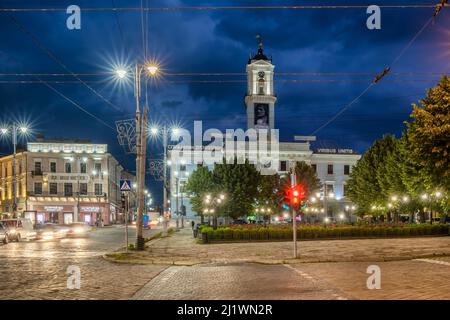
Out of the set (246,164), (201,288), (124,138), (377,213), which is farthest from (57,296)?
(377,213)

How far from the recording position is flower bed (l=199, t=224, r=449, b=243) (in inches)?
1340

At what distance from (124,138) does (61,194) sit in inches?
2234

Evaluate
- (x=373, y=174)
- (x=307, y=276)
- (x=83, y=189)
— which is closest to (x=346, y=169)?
(x=373, y=174)

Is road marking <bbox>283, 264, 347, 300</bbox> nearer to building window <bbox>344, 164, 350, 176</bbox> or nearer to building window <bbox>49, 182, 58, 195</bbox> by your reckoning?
building window <bbox>49, 182, 58, 195</bbox>

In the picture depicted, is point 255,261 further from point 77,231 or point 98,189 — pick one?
point 98,189

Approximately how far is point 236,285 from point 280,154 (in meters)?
74.8

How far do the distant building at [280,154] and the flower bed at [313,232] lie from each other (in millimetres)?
42791

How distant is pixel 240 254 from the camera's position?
78.6 feet

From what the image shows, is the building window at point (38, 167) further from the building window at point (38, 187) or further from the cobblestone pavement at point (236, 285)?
the cobblestone pavement at point (236, 285)

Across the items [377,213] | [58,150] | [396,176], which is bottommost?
[377,213]

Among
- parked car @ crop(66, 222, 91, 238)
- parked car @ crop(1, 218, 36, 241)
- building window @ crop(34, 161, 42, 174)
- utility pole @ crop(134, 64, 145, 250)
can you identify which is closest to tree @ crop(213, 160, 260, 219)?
parked car @ crop(66, 222, 91, 238)

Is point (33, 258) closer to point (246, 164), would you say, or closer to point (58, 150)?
point (246, 164)

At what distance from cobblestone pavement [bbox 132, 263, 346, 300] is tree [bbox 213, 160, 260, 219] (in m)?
40.5

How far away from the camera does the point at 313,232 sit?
35.2 metres
